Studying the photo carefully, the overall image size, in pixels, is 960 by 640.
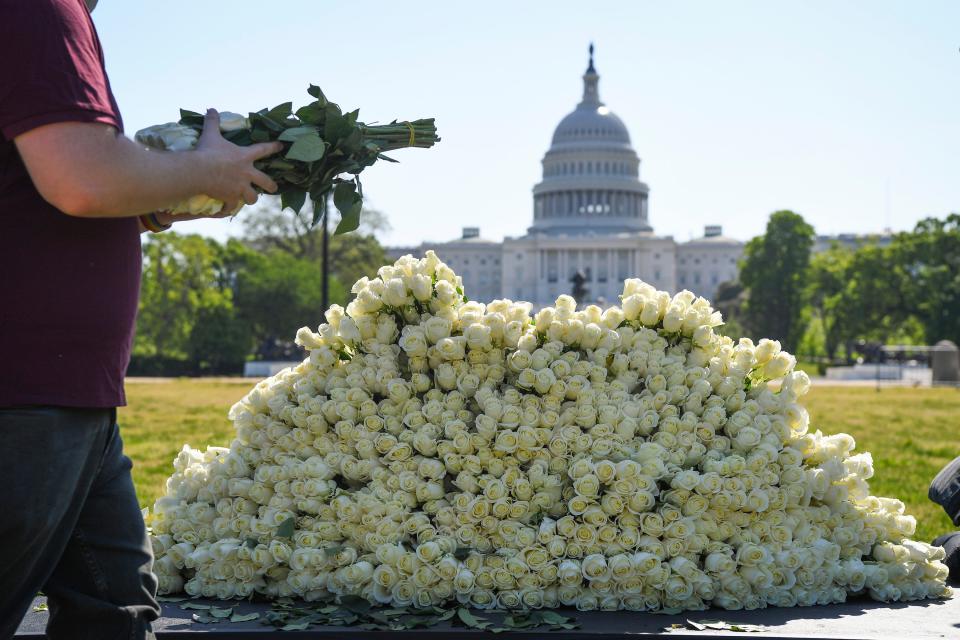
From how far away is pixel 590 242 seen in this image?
103438 millimetres

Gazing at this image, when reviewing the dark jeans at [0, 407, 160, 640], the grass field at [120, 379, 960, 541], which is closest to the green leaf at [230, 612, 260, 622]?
the dark jeans at [0, 407, 160, 640]

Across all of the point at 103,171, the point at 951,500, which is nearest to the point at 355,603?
the point at 103,171

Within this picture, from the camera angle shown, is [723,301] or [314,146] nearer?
[314,146]

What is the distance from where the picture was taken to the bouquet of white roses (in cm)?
287

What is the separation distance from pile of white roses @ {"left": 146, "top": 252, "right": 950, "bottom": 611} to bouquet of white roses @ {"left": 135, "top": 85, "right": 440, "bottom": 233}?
2.69 ft

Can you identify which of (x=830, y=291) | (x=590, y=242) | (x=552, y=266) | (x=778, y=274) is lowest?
(x=830, y=291)

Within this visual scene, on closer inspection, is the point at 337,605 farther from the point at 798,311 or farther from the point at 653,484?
the point at 798,311

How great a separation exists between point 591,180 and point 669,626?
4057 inches

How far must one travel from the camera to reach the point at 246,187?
2.57 meters

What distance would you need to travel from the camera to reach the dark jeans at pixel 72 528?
218 centimetres

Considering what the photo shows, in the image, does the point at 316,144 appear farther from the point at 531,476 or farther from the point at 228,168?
the point at 531,476

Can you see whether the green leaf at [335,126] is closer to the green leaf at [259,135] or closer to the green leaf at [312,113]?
the green leaf at [312,113]

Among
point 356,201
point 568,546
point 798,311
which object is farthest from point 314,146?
point 798,311

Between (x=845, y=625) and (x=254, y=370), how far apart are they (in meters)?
41.3
